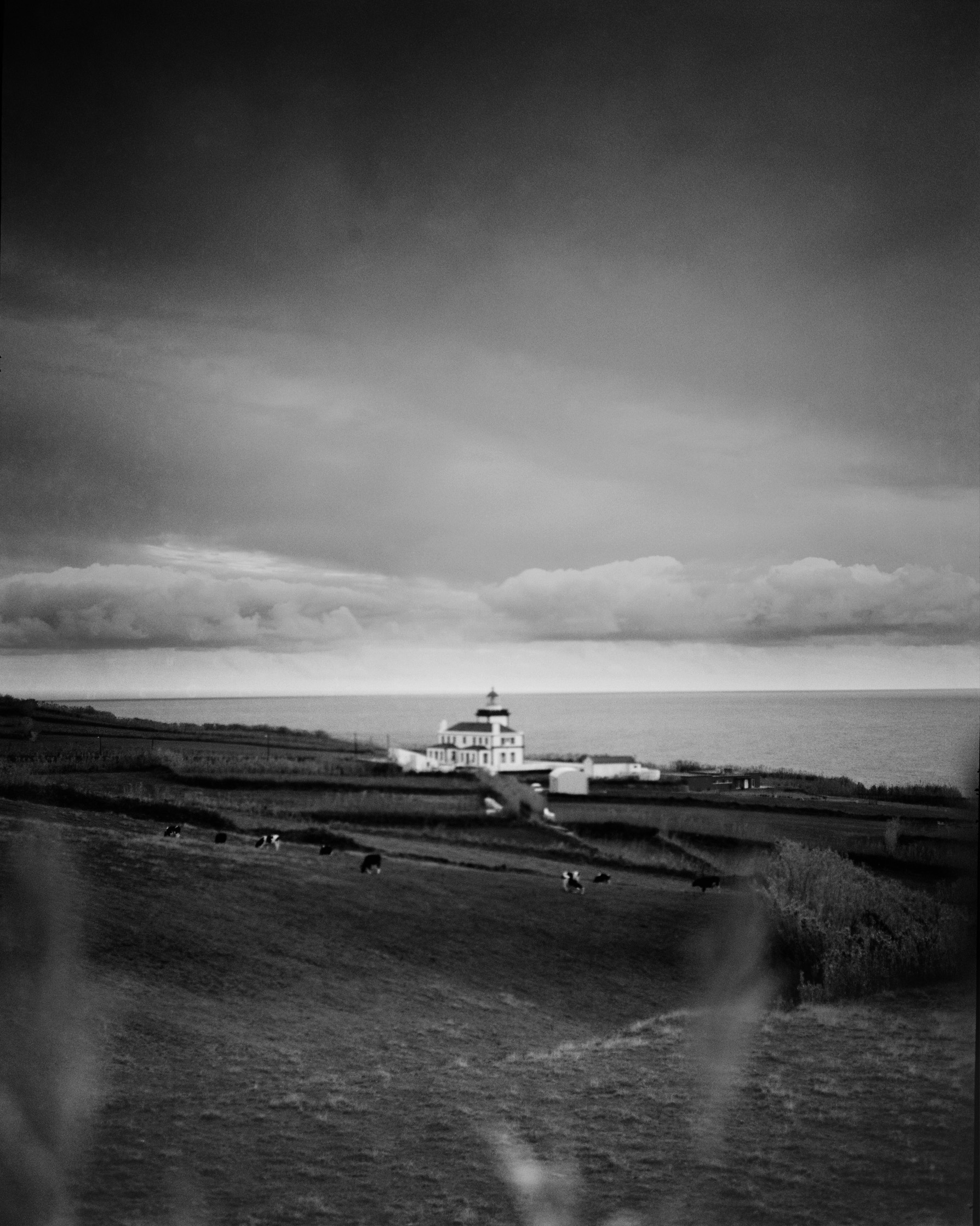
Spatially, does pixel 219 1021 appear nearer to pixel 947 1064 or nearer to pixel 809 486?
pixel 947 1064

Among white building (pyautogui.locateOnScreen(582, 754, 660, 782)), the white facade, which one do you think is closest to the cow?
white building (pyautogui.locateOnScreen(582, 754, 660, 782))

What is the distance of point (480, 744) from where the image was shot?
2.15 m

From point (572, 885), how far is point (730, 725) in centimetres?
47

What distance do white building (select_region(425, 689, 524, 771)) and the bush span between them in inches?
24.3

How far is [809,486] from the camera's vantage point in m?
2.09

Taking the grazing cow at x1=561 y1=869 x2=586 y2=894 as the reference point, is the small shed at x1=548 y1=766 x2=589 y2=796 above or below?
above

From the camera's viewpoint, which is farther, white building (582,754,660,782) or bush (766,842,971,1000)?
white building (582,754,660,782)

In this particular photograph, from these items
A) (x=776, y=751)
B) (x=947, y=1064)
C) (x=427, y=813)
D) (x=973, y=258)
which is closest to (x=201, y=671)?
(x=427, y=813)

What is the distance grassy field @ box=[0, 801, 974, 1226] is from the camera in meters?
1.87

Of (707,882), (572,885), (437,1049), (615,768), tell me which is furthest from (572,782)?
(437,1049)

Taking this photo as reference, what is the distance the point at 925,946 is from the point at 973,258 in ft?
4.60

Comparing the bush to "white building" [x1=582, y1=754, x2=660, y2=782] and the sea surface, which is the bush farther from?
"white building" [x1=582, y1=754, x2=660, y2=782]

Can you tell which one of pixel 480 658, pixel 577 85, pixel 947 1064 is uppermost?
pixel 577 85

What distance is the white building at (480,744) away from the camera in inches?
84.3
